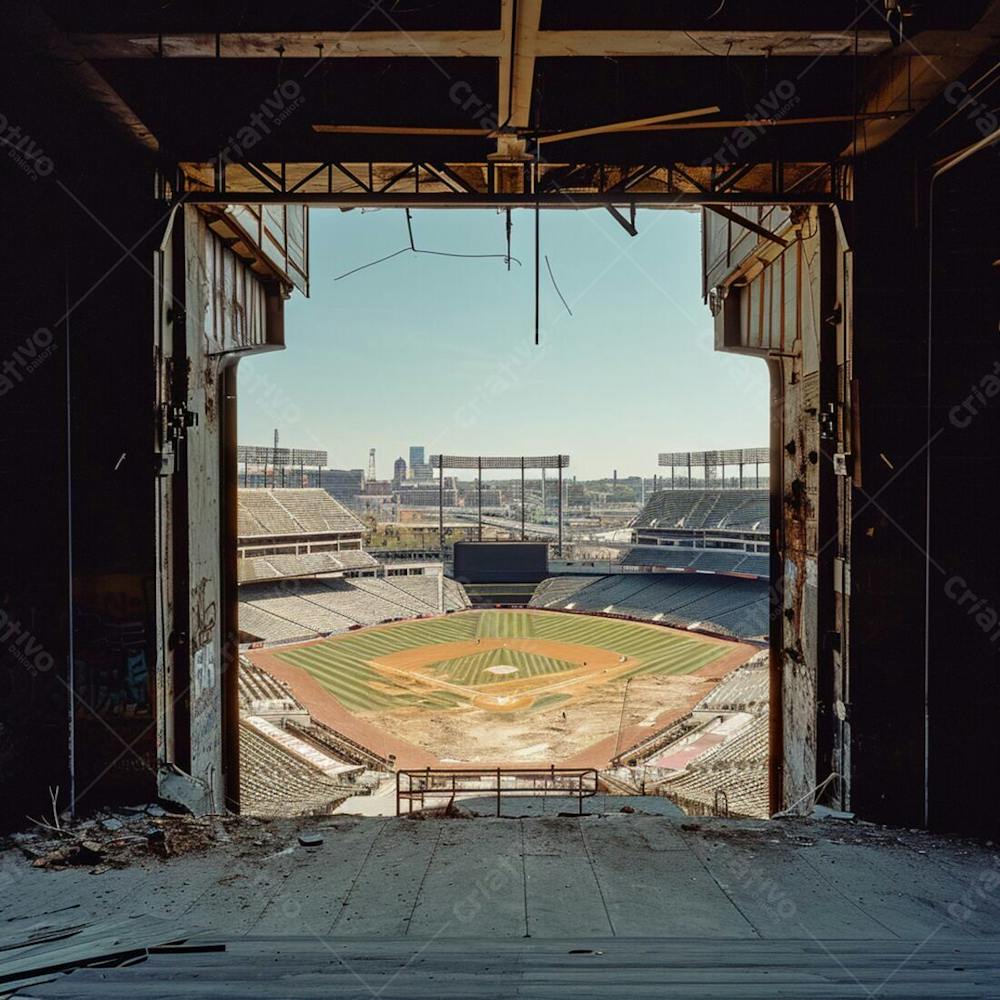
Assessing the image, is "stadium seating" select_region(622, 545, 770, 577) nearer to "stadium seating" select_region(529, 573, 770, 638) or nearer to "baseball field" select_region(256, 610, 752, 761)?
"stadium seating" select_region(529, 573, 770, 638)

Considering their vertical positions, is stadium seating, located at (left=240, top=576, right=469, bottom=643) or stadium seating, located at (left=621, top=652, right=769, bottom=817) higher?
stadium seating, located at (left=240, top=576, right=469, bottom=643)

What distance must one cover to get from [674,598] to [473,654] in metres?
18.1

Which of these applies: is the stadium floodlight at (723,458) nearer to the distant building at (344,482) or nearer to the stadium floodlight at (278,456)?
the stadium floodlight at (278,456)

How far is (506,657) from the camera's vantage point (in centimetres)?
3928

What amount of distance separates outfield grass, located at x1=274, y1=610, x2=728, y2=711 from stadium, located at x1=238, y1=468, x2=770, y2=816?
182 millimetres

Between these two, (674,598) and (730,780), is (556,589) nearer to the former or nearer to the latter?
(674,598)

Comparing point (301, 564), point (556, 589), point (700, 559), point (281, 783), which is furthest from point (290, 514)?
point (281, 783)

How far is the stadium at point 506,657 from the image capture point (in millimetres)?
21906

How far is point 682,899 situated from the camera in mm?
6293

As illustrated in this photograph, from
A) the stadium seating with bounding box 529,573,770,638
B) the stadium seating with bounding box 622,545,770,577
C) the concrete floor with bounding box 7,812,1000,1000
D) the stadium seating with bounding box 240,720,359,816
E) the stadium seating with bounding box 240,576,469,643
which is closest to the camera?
the concrete floor with bounding box 7,812,1000,1000

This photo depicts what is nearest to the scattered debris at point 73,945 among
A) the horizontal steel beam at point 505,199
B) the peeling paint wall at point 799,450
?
the horizontal steel beam at point 505,199

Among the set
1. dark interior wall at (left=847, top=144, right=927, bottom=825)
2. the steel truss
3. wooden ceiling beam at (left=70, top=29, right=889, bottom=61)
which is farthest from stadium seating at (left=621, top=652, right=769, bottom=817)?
wooden ceiling beam at (left=70, top=29, right=889, bottom=61)

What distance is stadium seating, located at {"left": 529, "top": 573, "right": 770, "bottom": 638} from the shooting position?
4397 cm

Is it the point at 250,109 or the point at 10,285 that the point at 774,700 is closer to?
the point at 250,109
